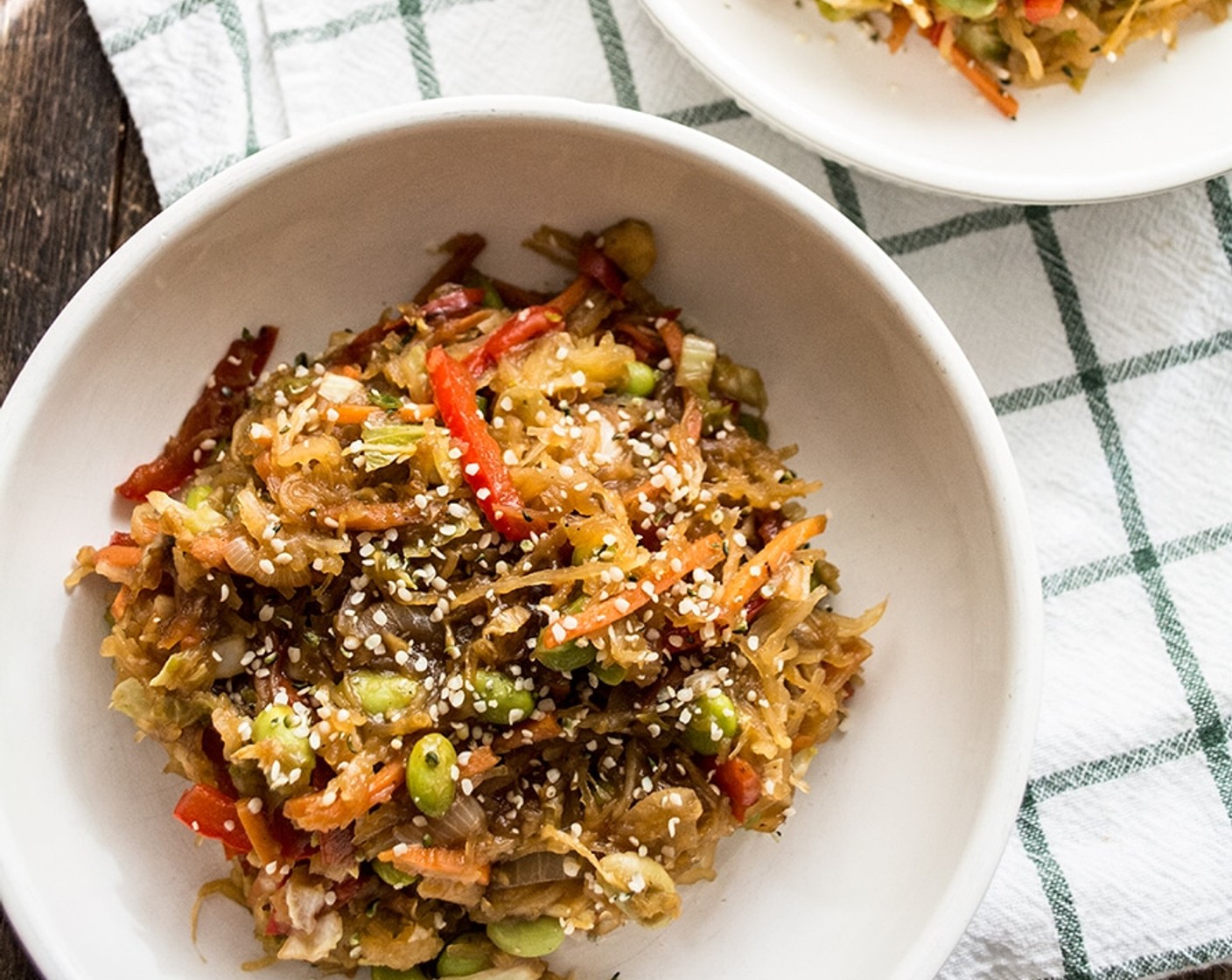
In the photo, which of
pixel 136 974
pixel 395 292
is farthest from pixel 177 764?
pixel 395 292

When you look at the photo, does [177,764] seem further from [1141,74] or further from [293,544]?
[1141,74]

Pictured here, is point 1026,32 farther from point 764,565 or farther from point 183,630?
point 183,630

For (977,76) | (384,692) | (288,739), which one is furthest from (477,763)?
(977,76)

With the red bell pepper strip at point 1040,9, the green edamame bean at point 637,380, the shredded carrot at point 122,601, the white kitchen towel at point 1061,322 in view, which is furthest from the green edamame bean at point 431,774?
the red bell pepper strip at point 1040,9

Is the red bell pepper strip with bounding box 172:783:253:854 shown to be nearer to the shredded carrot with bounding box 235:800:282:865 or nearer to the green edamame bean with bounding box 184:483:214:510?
the shredded carrot with bounding box 235:800:282:865

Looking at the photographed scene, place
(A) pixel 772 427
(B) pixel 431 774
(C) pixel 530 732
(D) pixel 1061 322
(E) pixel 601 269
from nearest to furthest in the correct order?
(B) pixel 431 774 < (C) pixel 530 732 < (E) pixel 601 269 < (A) pixel 772 427 < (D) pixel 1061 322

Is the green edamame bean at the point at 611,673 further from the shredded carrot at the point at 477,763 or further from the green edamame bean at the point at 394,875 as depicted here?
the green edamame bean at the point at 394,875
